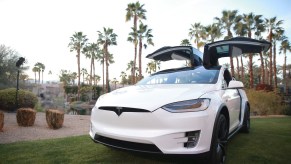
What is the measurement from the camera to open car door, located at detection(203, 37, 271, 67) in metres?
4.26

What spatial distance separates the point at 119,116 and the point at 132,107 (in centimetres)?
22

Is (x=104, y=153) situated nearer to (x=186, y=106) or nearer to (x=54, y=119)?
(x=186, y=106)

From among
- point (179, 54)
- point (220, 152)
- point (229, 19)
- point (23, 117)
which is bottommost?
point (23, 117)

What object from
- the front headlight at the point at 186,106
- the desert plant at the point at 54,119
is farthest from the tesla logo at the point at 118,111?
the desert plant at the point at 54,119

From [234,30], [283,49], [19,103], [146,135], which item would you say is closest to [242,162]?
[146,135]

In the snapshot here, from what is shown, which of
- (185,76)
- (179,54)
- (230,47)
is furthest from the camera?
(179,54)

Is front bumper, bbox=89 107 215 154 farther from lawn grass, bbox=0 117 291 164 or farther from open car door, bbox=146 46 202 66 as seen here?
open car door, bbox=146 46 202 66

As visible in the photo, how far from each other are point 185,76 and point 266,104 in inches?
520

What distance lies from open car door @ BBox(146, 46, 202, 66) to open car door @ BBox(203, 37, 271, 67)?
36cm

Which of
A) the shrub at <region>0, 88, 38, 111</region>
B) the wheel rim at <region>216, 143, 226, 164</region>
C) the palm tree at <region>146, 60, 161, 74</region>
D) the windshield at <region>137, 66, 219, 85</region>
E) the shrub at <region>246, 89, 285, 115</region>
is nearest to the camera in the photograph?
the wheel rim at <region>216, 143, 226, 164</region>

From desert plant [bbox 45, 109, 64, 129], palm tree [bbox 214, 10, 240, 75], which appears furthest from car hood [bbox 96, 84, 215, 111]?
palm tree [bbox 214, 10, 240, 75]

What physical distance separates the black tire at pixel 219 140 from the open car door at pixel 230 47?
173cm

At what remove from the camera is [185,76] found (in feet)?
12.9

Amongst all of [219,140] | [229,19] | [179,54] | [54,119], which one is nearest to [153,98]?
[219,140]
